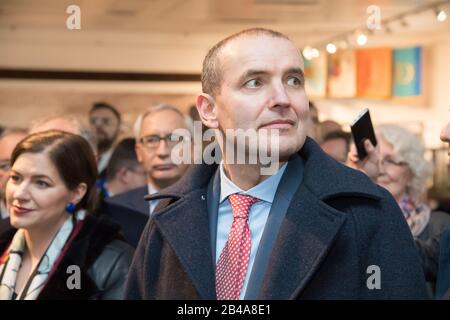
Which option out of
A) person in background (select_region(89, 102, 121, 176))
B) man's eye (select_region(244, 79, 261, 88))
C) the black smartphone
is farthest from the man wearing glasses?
person in background (select_region(89, 102, 121, 176))

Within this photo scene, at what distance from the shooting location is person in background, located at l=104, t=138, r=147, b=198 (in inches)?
167

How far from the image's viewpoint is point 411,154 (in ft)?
10.9

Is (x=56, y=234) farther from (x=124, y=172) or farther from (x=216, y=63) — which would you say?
(x=124, y=172)

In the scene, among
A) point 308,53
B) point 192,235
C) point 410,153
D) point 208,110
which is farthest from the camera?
point 308,53

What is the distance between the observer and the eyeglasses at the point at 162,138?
11.6 ft

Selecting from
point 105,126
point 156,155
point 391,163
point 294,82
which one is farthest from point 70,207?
point 105,126

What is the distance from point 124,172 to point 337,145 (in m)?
1.28

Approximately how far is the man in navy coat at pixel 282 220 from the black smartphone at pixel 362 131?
67 centimetres

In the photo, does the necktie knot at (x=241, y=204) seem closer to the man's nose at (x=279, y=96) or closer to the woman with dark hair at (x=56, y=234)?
the man's nose at (x=279, y=96)

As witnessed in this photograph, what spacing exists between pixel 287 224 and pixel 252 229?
11cm

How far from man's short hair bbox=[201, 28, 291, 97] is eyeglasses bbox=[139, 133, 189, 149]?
1766 mm

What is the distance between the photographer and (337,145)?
3779 millimetres
